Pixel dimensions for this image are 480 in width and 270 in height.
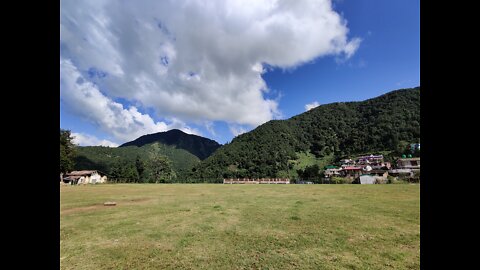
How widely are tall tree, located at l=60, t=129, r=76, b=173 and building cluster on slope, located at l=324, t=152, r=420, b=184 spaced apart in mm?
70341

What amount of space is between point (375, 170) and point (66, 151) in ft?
314

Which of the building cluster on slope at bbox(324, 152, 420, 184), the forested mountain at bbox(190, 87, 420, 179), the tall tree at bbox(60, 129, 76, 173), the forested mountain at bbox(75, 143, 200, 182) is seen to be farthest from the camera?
the forested mountain at bbox(190, 87, 420, 179)

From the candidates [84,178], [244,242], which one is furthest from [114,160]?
[244,242]

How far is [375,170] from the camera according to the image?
84.4m

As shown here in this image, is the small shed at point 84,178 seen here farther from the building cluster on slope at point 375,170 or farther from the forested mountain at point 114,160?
the building cluster on slope at point 375,170

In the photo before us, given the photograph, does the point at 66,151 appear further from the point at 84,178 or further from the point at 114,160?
the point at 114,160

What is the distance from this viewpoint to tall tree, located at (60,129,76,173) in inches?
2229

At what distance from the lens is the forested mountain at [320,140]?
13000cm

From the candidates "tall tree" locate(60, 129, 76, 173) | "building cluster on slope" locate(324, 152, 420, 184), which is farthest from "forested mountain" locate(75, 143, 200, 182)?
"building cluster on slope" locate(324, 152, 420, 184)

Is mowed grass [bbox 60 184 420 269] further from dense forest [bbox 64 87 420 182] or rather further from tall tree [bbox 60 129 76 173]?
dense forest [bbox 64 87 420 182]
